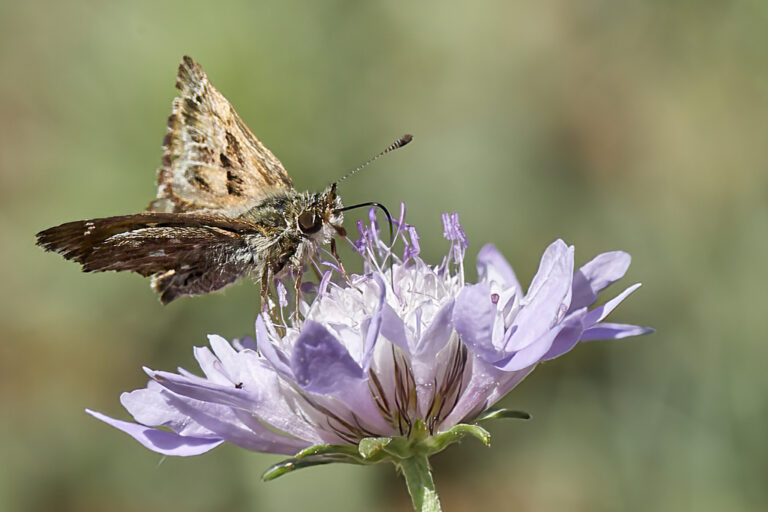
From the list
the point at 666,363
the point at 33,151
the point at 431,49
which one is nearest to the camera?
the point at 666,363

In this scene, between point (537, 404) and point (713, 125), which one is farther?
point (713, 125)

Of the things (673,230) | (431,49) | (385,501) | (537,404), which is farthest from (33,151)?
(673,230)

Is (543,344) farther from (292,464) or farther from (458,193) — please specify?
(458,193)

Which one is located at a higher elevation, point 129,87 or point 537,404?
point 129,87

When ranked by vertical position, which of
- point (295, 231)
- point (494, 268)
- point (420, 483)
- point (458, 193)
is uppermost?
point (458, 193)

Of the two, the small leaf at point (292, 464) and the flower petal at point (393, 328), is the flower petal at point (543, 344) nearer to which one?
the flower petal at point (393, 328)

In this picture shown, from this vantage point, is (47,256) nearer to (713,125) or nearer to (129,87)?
(129,87)

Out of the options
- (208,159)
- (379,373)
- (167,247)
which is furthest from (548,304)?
(208,159)
